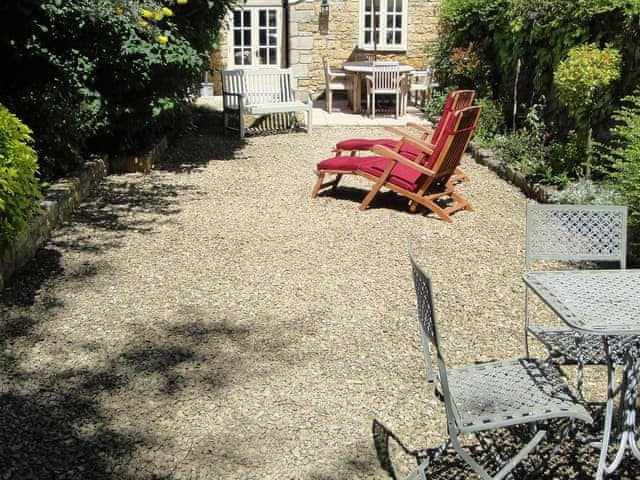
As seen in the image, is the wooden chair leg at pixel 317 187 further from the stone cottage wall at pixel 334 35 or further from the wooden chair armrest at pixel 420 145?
the stone cottage wall at pixel 334 35

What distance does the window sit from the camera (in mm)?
14852

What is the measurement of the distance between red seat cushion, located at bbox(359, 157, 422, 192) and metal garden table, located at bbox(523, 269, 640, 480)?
143 inches

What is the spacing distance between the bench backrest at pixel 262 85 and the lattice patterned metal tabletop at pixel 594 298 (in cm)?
927

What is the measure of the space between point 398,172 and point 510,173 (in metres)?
1.78

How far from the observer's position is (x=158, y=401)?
3488mm

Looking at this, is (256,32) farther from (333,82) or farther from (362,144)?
(362,144)

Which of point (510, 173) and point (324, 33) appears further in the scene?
point (324, 33)

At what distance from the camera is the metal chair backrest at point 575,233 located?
3295mm

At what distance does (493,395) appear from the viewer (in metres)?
2.66

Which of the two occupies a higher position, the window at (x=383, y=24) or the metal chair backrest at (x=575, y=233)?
the window at (x=383, y=24)

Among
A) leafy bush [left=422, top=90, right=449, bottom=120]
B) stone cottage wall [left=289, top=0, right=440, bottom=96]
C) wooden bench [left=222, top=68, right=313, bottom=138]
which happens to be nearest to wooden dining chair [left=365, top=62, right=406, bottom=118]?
leafy bush [left=422, top=90, right=449, bottom=120]

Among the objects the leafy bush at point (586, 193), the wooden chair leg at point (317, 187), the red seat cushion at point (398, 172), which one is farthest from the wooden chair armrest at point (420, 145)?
the leafy bush at point (586, 193)

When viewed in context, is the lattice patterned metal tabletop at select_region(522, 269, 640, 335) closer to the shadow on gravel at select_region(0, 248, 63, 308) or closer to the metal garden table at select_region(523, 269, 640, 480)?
the metal garden table at select_region(523, 269, 640, 480)

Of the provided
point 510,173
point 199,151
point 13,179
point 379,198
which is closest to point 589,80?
point 510,173
